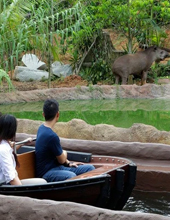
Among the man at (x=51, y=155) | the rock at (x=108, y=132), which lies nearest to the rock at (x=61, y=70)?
the rock at (x=108, y=132)

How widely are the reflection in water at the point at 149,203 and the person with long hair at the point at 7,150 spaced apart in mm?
1396

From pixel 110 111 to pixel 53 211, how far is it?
802 centimetres

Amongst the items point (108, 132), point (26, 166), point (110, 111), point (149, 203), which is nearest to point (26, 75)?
point (110, 111)

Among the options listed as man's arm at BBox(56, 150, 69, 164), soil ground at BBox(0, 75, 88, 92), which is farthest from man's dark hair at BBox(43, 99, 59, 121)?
soil ground at BBox(0, 75, 88, 92)

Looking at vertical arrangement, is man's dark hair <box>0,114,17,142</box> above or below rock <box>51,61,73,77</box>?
below

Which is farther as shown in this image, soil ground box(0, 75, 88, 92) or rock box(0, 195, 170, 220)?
soil ground box(0, 75, 88, 92)

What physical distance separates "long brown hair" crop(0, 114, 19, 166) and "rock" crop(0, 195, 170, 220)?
2.45 feet

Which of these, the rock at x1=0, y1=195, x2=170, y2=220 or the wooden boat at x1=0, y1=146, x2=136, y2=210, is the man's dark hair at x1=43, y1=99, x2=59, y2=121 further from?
the rock at x1=0, y1=195, x2=170, y2=220

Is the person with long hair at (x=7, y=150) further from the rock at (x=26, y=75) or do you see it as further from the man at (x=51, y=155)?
the rock at (x=26, y=75)

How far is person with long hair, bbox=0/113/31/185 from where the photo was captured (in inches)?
146

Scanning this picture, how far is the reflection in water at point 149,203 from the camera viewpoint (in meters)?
4.69

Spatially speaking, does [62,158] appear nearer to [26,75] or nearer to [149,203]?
[149,203]

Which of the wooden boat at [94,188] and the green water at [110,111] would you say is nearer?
the wooden boat at [94,188]

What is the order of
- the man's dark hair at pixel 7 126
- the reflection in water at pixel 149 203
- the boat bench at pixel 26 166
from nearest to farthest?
the man's dark hair at pixel 7 126, the boat bench at pixel 26 166, the reflection in water at pixel 149 203
